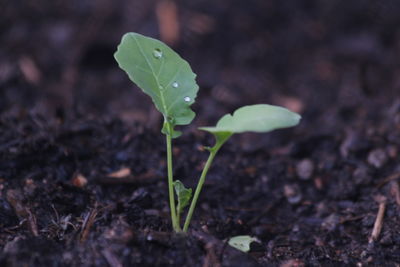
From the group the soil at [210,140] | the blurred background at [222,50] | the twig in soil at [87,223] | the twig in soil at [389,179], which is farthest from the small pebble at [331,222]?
the blurred background at [222,50]

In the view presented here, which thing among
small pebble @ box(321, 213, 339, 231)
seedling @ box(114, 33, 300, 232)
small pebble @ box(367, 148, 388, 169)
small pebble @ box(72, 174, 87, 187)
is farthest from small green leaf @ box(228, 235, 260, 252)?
small pebble @ box(367, 148, 388, 169)

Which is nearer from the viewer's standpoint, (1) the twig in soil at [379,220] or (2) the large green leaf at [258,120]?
(2) the large green leaf at [258,120]

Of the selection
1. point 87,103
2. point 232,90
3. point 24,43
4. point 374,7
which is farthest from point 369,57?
point 24,43

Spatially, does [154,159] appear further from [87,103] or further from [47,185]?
[87,103]

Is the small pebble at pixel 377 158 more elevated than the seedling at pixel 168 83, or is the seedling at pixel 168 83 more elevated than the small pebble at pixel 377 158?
the seedling at pixel 168 83

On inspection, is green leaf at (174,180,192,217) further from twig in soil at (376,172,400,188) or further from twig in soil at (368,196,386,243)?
twig in soil at (376,172,400,188)

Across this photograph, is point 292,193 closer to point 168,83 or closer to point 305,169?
point 305,169

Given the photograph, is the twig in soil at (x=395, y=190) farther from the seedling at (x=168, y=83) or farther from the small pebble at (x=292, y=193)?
the seedling at (x=168, y=83)
